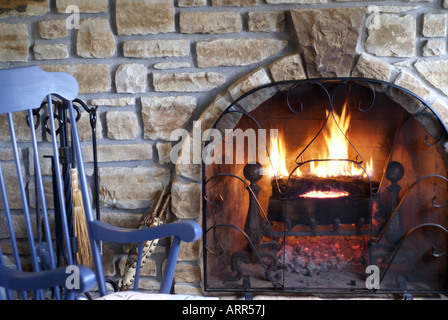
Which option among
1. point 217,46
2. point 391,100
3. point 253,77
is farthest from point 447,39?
point 217,46

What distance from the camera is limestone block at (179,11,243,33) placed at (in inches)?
70.5

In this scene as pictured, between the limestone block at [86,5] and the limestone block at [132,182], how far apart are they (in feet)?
2.25

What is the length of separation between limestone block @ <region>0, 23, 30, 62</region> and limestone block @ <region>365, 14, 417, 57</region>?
4.78 feet

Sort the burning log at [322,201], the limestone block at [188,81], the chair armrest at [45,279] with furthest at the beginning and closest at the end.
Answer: the burning log at [322,201] → the limestone block at [188,81] → the chair armrest at [45,279]

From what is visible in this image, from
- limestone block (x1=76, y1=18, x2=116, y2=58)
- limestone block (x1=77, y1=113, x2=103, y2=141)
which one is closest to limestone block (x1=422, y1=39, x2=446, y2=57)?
limestone block (x1=76, y1=18, x2=116, y2=58)

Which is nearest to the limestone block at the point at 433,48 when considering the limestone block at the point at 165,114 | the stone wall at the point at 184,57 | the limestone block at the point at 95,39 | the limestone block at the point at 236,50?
the stone wall at the point at 184,57

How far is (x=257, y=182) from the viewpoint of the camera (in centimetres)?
201

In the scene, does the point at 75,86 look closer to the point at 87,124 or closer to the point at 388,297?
the point at 87,124

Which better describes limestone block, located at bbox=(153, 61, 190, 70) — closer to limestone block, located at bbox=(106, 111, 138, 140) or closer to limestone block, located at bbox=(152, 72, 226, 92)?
limestone block, located at bbox=(152, 72, 226, 92)

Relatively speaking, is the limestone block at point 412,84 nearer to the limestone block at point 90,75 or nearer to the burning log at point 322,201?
the burning log at point 322,201

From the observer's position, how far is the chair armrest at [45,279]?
92 centimetres

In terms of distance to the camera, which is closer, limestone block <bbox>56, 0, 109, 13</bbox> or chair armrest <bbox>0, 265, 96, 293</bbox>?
chair armrest <bbox>0, 265, 96, 293</bbox>

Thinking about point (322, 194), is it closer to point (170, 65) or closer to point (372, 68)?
point (372, 68)

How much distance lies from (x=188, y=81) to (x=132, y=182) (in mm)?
513
